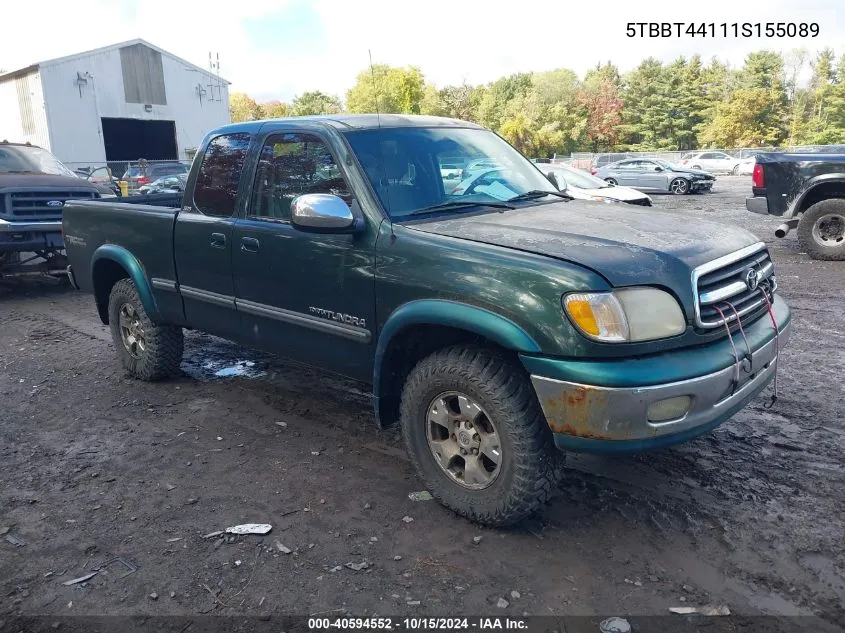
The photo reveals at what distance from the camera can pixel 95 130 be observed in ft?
98.6

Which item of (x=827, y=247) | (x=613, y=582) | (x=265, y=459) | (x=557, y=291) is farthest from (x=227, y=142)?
(x=827, y=247)

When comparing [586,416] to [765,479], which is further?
[765,479]

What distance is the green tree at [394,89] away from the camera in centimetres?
6656

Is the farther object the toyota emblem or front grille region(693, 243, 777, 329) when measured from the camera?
the toyota emblem

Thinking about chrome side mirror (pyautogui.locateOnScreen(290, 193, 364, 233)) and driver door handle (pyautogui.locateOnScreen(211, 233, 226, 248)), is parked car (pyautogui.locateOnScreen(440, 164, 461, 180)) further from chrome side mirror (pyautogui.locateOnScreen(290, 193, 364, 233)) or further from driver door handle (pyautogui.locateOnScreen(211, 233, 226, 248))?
driver door handle (pyautogui.locateOnScreen(211, 233, 226, 248))

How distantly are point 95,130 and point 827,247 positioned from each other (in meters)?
29.6

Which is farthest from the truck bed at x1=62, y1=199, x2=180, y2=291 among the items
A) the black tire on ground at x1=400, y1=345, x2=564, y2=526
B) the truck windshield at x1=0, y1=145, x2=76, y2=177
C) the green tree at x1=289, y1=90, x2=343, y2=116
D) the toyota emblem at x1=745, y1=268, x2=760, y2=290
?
the green tree at x1=289, y1=90, x2=343, y2=116

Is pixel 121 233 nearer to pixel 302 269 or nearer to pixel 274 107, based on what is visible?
pixel 302 269

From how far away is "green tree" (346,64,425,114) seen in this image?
66562mm

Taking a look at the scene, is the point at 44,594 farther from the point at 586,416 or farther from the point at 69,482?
the point at 586,416

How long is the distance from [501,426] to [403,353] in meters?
0.75

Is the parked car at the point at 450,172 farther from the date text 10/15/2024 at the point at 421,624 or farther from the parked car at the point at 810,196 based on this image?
the parked car at the point at 810,196

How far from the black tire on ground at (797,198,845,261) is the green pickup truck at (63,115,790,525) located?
694 cm

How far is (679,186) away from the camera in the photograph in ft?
83.9
